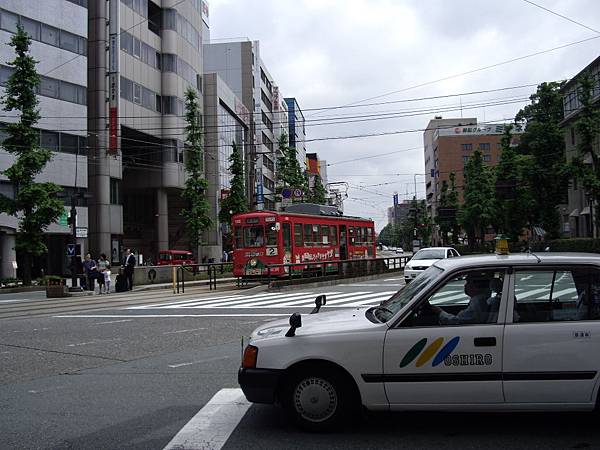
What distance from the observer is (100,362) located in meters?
8.86

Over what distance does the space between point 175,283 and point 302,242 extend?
587 cm

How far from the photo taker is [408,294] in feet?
17.5

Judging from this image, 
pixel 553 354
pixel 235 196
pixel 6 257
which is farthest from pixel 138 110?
pixel 553 354

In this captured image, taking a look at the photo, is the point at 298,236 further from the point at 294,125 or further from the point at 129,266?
the point at 294,125

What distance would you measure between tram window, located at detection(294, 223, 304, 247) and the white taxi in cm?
2064

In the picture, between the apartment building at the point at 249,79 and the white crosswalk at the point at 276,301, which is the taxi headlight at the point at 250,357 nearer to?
the white crosswalk at the point at 276,301

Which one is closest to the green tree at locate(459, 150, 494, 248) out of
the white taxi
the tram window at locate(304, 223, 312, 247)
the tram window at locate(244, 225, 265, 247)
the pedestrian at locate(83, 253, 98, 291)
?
the tram window at locate(304, 223, 312, 247)

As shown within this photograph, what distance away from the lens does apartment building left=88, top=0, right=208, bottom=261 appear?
4281cm

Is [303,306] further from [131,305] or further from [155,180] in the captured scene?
[155,180]

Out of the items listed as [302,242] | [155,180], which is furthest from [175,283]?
[155,180]

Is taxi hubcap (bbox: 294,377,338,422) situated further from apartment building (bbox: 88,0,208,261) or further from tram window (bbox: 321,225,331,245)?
apartment building (bbox: 88,0,208,261)

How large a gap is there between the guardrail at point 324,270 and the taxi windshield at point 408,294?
17.4m

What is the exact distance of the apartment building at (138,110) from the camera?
140 ft

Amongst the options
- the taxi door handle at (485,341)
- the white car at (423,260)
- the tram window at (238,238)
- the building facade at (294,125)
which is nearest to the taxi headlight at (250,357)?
the taxi door handle at (485,341)
